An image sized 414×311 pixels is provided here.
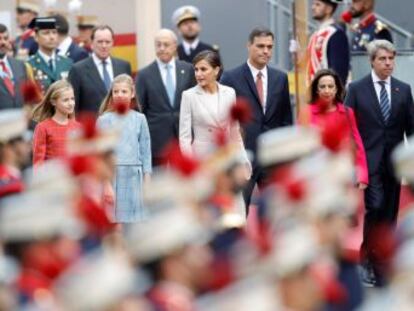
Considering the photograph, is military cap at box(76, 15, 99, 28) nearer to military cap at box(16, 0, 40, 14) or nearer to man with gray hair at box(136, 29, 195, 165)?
military cap at box(16, 0, 40, 14)

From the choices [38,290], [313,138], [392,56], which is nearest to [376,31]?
[392,56]

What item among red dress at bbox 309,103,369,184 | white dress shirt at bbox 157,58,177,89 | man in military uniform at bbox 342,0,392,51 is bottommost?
red dress at bbox 309,103,369,184

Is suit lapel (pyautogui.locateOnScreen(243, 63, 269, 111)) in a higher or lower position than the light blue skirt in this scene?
higher

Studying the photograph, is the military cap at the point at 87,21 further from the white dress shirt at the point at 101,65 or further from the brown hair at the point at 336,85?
the brown hair at the point at 336,85

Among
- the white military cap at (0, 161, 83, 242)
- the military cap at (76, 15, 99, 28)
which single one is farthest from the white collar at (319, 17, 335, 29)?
the white military cap at (0, 161, 83, 242)

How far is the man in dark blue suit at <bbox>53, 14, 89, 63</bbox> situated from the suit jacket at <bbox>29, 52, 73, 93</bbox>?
33.9 inches

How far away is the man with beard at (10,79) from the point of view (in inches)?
542

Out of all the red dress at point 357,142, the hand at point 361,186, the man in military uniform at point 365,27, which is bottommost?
the hand at point 361,186

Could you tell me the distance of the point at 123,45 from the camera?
18484 millimetres

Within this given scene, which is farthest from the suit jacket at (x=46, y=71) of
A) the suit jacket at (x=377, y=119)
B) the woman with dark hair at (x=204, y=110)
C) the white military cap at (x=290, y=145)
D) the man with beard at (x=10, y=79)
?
the white military cap at (x=290, y=145)

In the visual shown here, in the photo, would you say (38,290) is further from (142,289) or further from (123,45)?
(123,45)

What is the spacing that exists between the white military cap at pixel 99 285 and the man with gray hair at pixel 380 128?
238 inches

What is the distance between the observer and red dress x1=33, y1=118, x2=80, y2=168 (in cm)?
1232

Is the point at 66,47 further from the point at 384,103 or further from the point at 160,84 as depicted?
the point at 384,103
